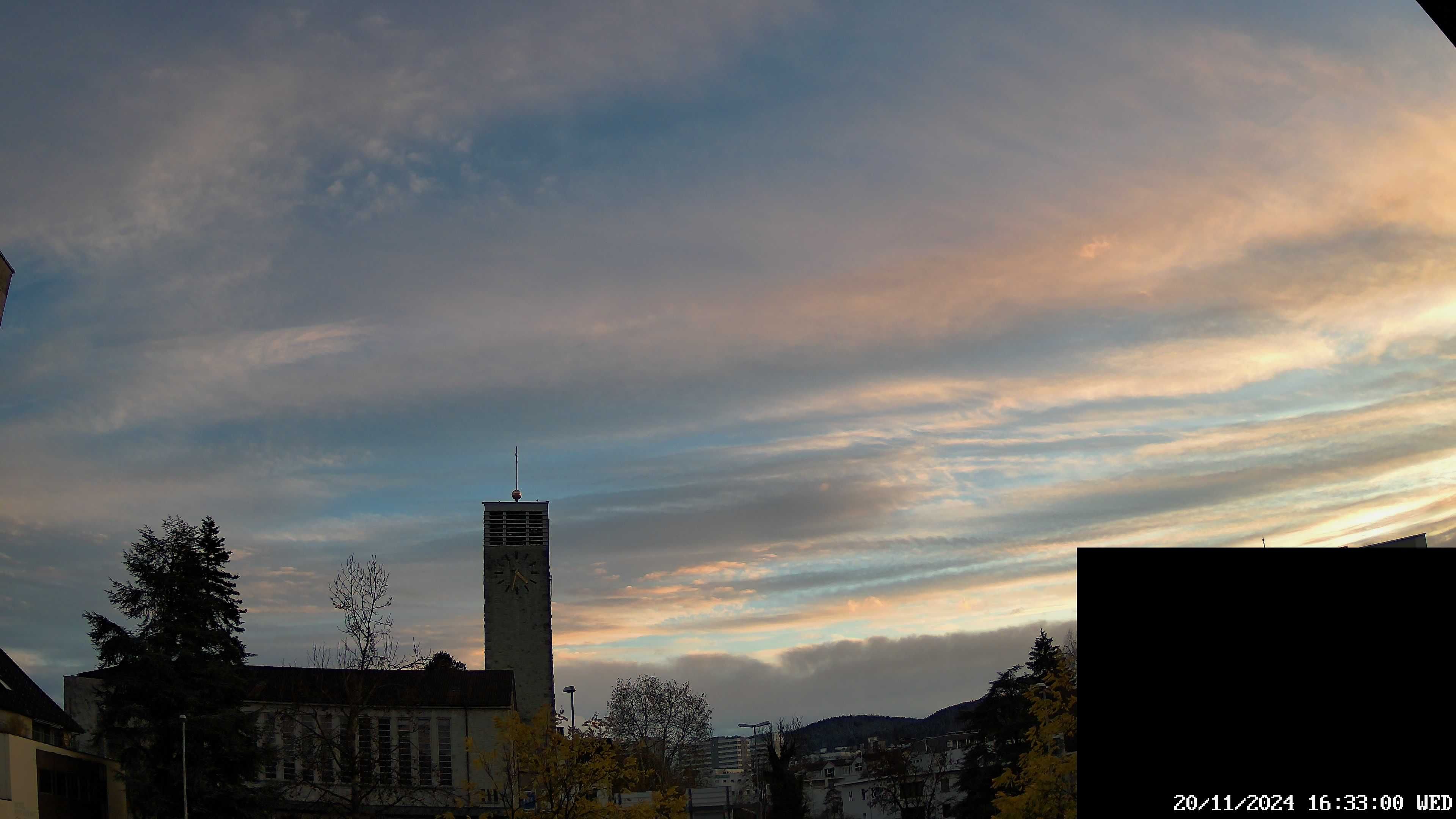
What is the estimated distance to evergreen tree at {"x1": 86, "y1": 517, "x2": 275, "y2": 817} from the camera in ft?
147

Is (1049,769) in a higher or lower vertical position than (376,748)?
higher

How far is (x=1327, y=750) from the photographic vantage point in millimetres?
11625

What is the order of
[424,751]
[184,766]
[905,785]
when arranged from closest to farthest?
1. [184,766]
2. [424,751]
3. [905,785]

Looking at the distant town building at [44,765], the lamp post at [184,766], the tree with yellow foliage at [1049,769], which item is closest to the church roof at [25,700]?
the distant town building at [44,765]

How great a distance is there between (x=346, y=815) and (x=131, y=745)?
10804 millimetres

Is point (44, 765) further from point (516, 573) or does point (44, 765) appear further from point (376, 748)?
point (516, 573)

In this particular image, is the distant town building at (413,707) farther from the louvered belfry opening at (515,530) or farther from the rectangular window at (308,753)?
the louvered belfry opening at (515,530)

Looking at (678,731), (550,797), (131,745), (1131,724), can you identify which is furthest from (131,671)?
(678,731)

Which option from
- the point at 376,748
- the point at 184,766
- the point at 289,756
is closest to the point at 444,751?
the point at 376,748

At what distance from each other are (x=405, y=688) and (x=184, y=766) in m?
19.0

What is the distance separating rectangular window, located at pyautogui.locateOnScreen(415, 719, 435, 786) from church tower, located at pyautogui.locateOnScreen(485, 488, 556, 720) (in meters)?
11.6

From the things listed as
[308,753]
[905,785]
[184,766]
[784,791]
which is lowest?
[905,785]

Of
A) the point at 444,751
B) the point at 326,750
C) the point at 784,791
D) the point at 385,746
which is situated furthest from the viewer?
the point at 784,791

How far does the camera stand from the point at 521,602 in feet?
258
